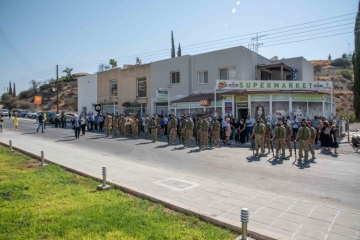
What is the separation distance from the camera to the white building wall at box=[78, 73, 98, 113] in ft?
125

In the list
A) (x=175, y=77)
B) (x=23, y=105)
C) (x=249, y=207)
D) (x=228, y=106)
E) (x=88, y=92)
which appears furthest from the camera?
(x=23, y=105)

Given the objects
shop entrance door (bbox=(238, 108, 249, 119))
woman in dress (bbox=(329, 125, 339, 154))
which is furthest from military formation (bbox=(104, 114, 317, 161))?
shop entrance door (bbox=(238, 108, 249, 119))

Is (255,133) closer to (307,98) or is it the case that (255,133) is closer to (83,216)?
(307,98)

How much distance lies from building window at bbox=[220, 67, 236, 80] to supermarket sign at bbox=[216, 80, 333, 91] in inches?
142

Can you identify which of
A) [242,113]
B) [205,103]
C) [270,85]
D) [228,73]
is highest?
[228,73]

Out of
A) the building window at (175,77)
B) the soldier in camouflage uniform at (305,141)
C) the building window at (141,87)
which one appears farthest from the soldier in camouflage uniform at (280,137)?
the building window at (141,87)

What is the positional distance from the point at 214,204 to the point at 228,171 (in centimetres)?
378

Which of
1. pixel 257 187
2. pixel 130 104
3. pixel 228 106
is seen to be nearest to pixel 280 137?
pixel 257 187

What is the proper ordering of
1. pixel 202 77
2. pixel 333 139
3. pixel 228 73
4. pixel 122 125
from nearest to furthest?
pixel 333 139, pixel 122 125, pixel 228 73, pixel 202 77

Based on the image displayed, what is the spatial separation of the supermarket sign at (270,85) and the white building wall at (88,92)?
22324 millimetres

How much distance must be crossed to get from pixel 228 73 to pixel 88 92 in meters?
22.5

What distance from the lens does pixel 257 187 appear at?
7.43 metres

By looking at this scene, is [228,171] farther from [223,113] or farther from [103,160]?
[223,113]

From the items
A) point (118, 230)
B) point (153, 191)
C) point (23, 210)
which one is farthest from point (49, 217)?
point (153, 191)
